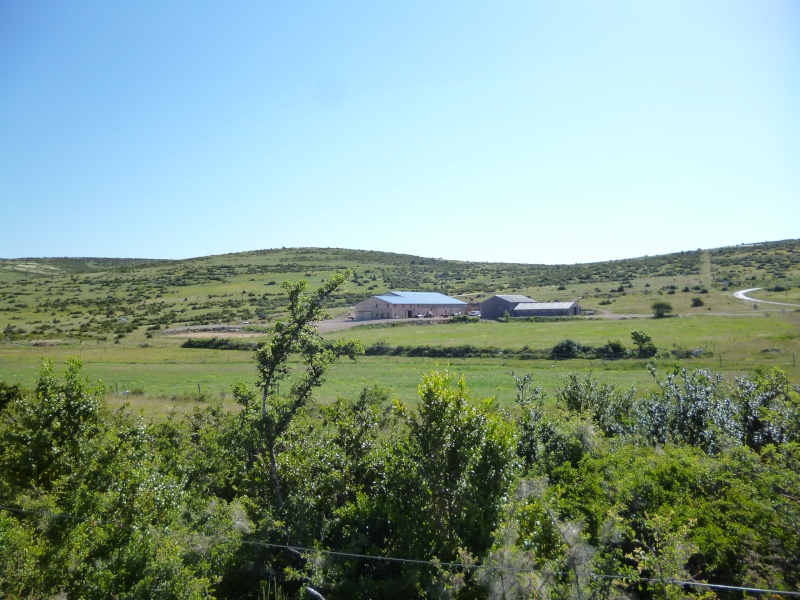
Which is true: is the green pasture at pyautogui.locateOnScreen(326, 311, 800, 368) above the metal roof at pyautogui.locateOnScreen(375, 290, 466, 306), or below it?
below

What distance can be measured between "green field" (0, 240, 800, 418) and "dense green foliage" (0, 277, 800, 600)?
10.5 ft

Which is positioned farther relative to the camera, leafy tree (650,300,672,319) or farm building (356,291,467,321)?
farm building (356,291,467,321)

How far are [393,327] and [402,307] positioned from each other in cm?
1744

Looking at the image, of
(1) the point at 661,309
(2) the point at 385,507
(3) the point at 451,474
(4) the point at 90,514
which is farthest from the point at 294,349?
(1) the point at 661,309

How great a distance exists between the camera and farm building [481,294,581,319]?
82000mm

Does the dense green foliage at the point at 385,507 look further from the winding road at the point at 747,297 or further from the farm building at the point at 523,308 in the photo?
the farm building at the point at 523,308

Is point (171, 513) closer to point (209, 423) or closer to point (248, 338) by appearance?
point (209, 423)

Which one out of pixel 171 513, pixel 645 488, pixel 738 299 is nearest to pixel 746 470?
pixel 645 488

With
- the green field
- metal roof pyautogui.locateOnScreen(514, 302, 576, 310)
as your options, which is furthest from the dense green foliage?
metal roof pyautogui.locateOnScreen(514, 302, 576, 310)

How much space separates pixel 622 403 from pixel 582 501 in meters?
11.0

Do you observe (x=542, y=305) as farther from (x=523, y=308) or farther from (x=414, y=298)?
(x=414, y=298)

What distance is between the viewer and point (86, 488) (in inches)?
481

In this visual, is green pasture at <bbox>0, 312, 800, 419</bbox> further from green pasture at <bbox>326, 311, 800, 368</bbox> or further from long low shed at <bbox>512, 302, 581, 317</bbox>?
long low shed at <bbox>512, 302, 581, 317</bbox>

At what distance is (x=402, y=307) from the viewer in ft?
324
